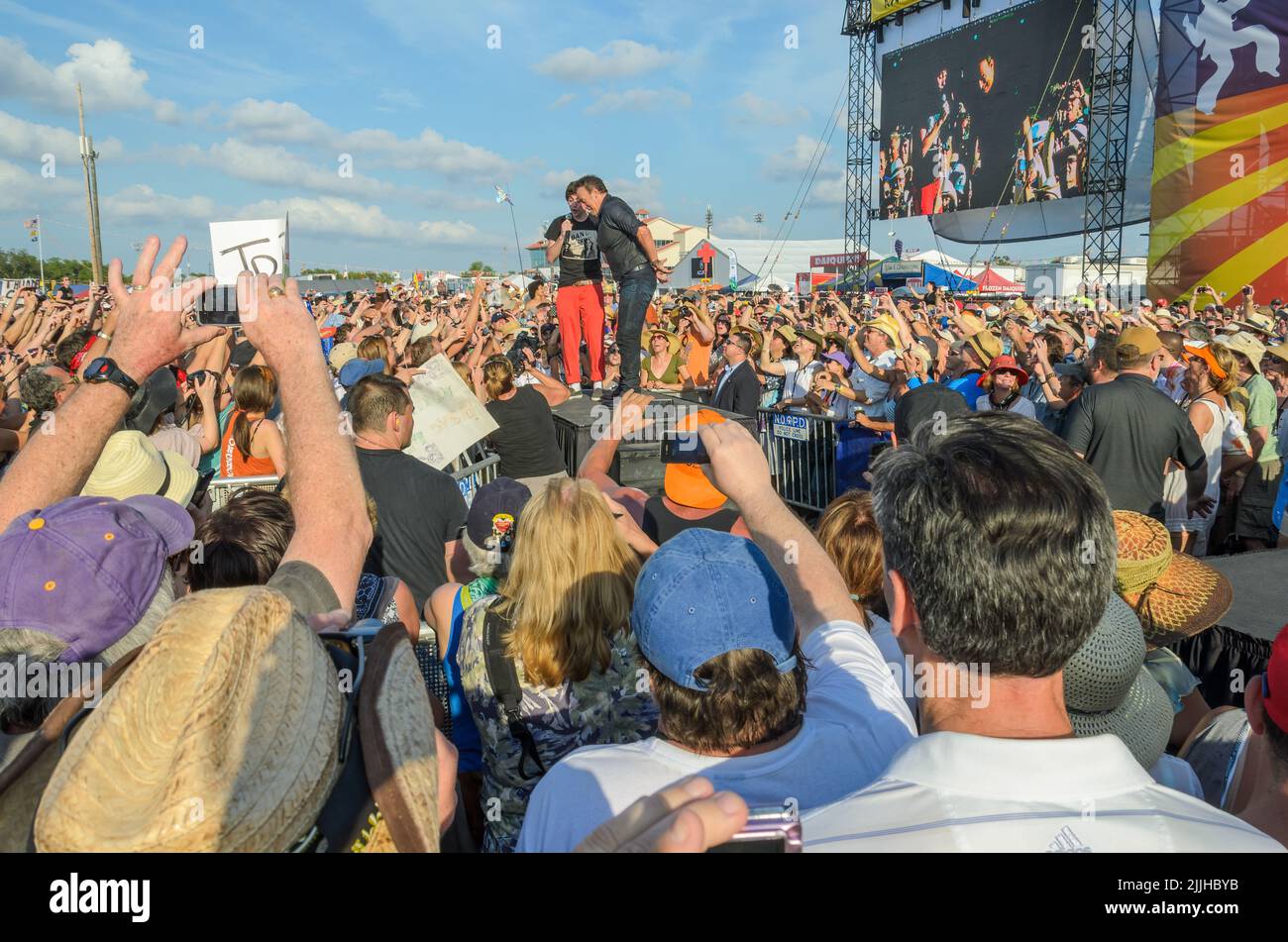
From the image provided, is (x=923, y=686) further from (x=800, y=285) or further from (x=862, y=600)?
(x=800, y=285)

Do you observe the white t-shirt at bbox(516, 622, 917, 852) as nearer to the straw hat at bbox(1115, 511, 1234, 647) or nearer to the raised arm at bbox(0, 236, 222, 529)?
Answer: the raised arm at bbox(0, 236, 222, 529)

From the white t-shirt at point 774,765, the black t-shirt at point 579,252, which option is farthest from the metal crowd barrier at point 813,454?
the white t-shirt at point 774,765

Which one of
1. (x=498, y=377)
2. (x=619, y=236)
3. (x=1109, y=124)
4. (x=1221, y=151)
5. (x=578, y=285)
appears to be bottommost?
(x=498, y=377)

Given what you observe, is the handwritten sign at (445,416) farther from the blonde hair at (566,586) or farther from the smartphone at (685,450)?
the blonde hair at (566,586)

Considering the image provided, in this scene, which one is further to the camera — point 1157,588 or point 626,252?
point 626,252

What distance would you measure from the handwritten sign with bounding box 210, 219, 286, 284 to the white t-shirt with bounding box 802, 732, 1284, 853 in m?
3.72

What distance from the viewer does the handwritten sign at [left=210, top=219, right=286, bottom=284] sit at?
4.03 m

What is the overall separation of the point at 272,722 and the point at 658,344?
35.1ft

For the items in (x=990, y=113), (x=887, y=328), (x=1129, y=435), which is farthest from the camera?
(x=990, y=113)

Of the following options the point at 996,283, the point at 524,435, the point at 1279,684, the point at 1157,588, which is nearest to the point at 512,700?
the point at 1279,684

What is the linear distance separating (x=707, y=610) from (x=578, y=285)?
708 cm

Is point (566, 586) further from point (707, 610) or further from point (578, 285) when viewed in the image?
point (578, 285)

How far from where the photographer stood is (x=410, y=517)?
415cm

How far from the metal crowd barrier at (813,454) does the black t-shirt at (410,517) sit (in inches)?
137
